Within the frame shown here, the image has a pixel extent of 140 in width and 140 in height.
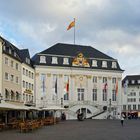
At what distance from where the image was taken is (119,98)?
92.6m

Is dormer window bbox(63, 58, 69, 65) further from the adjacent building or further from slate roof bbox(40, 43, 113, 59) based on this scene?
the adjacent building

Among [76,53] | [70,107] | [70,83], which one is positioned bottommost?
[70,107]

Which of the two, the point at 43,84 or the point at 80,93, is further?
the point at 80,93

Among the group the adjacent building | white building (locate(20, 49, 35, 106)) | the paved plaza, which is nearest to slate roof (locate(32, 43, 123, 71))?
white building (locate(20, 49, 35, 106))

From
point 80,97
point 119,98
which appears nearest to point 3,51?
point 80,97

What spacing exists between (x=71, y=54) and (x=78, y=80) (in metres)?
6.67

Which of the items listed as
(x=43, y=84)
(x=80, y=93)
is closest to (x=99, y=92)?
(x=80, y=93)

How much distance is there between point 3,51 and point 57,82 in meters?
29.8

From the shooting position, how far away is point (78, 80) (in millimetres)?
88625

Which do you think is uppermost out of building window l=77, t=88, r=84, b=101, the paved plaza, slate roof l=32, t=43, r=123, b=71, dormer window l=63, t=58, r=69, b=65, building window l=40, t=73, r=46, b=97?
slate roof l=32, t=43, r=123, b=71

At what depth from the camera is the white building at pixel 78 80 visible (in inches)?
3354

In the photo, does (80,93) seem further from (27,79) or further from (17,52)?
(17,52)

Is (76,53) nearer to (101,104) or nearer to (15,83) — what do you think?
(101,104)

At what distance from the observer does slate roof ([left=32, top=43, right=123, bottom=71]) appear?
284 ft
